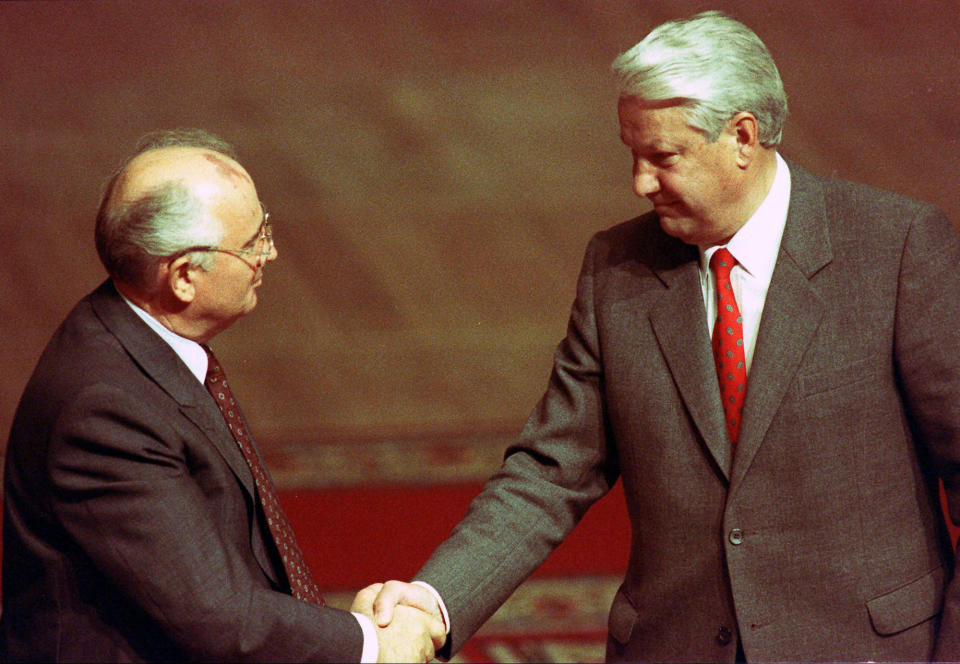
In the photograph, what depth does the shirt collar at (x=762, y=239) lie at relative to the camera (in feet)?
7.61

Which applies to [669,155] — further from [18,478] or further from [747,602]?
[18,478]

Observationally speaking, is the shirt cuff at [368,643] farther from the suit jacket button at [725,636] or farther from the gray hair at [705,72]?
the gray hair at [705,72]

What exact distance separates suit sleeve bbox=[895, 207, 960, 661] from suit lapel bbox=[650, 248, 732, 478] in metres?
0.33

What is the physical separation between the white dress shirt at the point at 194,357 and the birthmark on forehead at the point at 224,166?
29 centimetres

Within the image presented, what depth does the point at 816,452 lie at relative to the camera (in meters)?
2.22

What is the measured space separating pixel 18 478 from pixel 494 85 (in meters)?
3.99

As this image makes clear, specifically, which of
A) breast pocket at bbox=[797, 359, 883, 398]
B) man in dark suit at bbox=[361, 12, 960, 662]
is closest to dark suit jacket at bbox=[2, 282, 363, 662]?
man in dark suit at bbox=[361, 12, 960, 662]

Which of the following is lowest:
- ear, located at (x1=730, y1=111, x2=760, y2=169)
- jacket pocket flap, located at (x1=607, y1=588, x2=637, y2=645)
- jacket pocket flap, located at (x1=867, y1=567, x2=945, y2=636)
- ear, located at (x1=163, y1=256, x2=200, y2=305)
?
jacket pocket flap, located at (x1=607, y1=588, x2=637, y2=645)

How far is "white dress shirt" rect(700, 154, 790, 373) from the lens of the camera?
231 centimetres

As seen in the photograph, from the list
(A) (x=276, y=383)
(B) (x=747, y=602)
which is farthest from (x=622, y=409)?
(A) (x=276, y=383)

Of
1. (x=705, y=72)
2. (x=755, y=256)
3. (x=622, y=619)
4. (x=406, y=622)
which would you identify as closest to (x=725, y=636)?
(x=622, y=619)

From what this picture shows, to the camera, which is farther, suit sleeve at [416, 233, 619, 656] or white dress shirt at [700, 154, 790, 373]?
suit sleeve at [416, 233, 619, 656]

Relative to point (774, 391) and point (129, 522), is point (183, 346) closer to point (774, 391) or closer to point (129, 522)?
point (129, 522)

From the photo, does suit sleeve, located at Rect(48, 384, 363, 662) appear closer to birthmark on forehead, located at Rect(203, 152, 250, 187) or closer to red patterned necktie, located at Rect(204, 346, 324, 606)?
red patterned necktie, located at Rect(204, 346, 324, 606)
